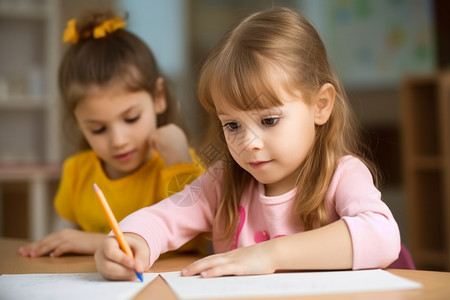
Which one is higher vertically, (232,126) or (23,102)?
(232,126)

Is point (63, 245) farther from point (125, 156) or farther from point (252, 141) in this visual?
point (252, 141)

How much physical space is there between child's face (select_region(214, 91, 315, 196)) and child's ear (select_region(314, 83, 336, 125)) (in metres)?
0.01

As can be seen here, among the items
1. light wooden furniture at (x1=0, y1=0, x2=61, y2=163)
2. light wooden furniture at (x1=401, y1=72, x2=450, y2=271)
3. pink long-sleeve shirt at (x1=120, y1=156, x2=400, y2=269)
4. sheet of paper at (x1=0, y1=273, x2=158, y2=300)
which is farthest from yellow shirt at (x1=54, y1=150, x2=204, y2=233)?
light wooden furniture at (x1=0, y1=0, x2=61, y2=163)

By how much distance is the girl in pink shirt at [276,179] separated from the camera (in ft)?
2.35

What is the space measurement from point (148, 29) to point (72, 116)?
373cm

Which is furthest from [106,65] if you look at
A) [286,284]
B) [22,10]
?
[22,10]

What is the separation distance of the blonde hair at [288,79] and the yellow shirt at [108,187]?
247 mm

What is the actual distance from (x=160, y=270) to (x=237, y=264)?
13cm

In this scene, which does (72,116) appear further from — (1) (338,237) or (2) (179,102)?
(1) (338,237)

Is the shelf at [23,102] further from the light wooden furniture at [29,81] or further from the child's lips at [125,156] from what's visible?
the child's lips at [125,156]

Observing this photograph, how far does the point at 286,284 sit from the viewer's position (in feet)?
2.09

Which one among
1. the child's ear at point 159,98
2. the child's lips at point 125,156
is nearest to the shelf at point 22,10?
the child's ear at point 159,98

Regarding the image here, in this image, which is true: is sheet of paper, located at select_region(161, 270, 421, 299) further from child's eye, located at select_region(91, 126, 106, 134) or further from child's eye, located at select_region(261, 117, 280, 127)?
child's eye, located at select_region(91, 126, 106, 134)

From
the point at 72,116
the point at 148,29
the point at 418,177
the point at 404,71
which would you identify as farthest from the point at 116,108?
the point at 404,71
